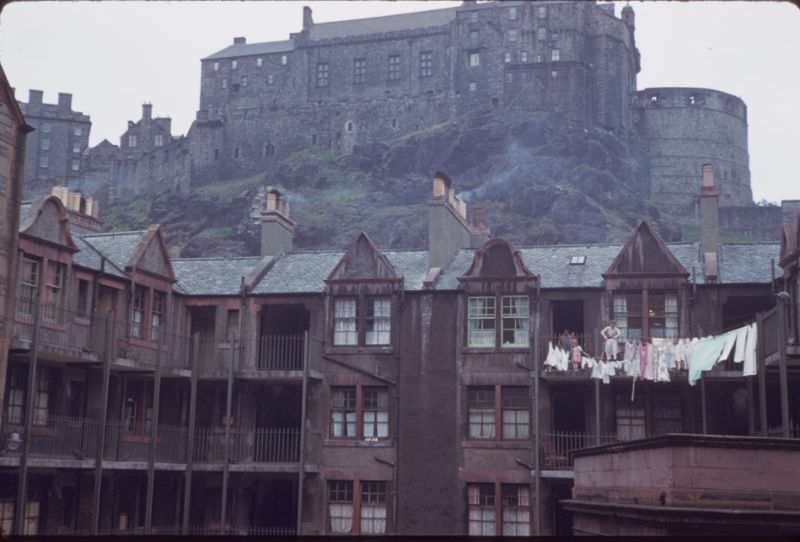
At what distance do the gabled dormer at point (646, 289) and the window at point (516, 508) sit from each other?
250 inches

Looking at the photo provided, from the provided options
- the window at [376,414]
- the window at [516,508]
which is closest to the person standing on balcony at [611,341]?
the window at [516,508]

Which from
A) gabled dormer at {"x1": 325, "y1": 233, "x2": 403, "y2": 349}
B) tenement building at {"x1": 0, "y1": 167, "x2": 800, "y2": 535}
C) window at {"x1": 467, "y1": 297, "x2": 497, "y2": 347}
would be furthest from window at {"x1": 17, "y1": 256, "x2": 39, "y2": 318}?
window at {"x1": 467, "y1": 297, "x2": 497, "y2": 347}

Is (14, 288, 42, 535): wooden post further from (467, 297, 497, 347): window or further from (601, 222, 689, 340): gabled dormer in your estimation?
(601, 222, 689, 340): gabled dormer

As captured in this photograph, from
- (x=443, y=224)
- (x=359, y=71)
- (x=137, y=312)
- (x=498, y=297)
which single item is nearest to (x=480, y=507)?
(x=498, y=297)

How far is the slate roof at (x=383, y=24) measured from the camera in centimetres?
12838

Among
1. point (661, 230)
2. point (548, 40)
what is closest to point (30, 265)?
point (661, 230)

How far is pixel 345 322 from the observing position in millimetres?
39188

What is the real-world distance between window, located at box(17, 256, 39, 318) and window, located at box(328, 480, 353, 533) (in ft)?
40.4

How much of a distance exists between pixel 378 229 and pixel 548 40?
29195 millimetres

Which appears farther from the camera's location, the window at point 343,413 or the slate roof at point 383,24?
the slate roof at point 383,24

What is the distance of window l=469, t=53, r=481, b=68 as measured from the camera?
12219 cm

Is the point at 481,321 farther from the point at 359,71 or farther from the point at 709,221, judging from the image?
the point at 359,71

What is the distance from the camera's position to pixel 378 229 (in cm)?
11062

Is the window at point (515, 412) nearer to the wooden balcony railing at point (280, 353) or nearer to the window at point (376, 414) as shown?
the window at point (376, 414)
